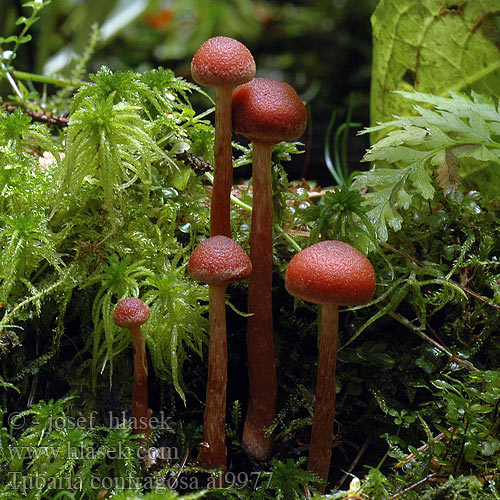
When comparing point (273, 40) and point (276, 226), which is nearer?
point (276, 226)

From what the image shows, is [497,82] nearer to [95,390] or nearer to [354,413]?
[354,413]

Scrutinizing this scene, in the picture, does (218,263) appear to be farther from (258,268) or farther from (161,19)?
(161,19)

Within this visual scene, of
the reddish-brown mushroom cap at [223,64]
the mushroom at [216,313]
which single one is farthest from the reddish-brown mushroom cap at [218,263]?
the reddish-brown mushroom cap at [223,64]

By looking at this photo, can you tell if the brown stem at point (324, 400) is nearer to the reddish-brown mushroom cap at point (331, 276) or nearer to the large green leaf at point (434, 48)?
the reddish-brown mushroom cap at point (331, 276)

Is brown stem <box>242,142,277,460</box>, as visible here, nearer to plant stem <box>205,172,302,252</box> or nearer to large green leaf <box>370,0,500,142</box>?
plant stem <box>205,172,302,252</box>

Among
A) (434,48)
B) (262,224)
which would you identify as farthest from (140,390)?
(434,48)

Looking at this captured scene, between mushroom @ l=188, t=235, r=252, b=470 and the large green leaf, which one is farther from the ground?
the large green leaf

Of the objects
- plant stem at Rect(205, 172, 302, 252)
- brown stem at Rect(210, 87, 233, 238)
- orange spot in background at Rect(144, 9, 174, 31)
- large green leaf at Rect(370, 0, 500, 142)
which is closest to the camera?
brown stem at Rect(210, 87, 233, 238)

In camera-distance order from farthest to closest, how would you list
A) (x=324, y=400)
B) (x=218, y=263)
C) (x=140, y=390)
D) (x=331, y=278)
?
(x=140, y=390) → (x=324, y=400) → (x=218, y=263) → (x=331, y=278)

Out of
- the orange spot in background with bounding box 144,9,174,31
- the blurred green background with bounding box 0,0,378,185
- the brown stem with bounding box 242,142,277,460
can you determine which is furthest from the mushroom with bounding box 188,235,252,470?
the orange spot in background with bounding box 144,9,174,31
